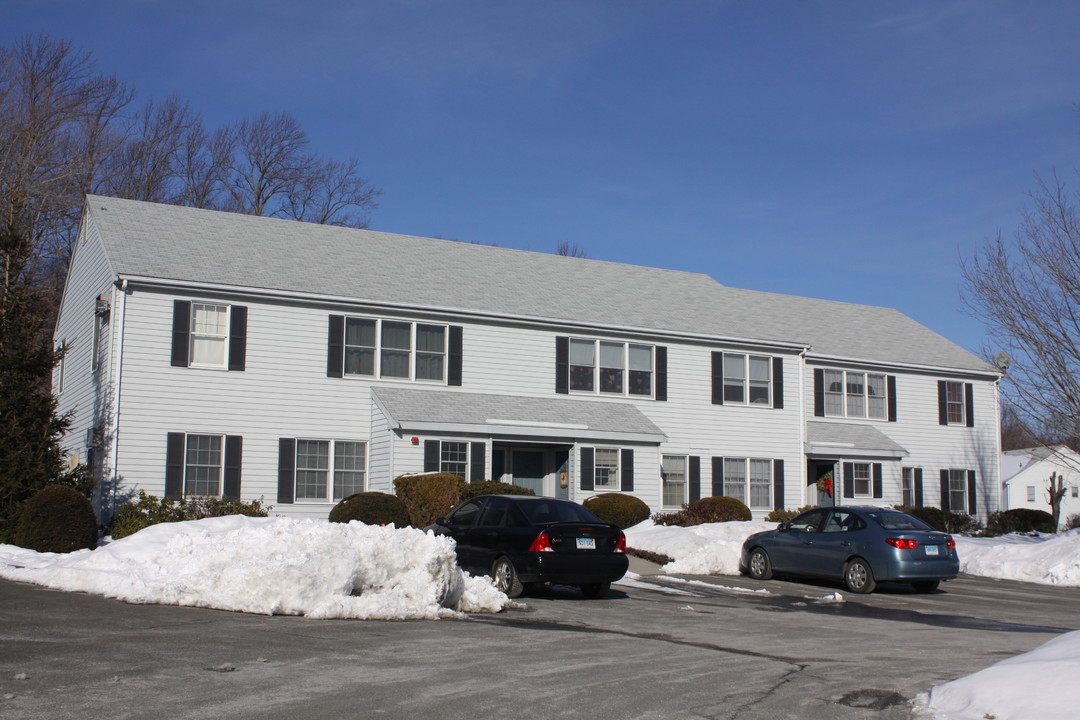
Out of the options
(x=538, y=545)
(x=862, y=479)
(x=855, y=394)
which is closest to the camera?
(x=538, y=545)

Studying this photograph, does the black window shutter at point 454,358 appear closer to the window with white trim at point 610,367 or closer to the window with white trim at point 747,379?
the window with white trim at point 610,367

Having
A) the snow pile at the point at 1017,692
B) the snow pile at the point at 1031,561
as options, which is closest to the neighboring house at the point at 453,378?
the snow pile at the point at 1031,561

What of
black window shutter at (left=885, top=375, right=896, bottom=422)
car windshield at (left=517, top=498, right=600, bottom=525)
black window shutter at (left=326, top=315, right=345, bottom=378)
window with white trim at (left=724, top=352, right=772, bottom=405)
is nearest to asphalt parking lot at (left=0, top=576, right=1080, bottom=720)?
car windshield at (left=517, top=498, right=600, bottom=525)

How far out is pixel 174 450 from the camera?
22578 mm

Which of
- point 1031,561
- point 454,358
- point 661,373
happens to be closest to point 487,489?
point 454,358

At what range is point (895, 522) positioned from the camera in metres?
17.5

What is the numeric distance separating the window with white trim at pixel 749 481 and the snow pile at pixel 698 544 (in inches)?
245

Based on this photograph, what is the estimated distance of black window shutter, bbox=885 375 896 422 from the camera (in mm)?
34469

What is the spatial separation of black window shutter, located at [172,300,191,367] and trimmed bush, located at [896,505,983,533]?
20.6m

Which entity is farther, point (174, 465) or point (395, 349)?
point (395, 349)

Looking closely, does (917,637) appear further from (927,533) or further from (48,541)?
(48,541)

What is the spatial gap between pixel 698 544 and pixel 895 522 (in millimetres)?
4564

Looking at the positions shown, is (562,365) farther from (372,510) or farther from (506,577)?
(506,577)

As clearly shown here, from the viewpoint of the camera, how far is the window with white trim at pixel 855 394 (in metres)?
33.6
